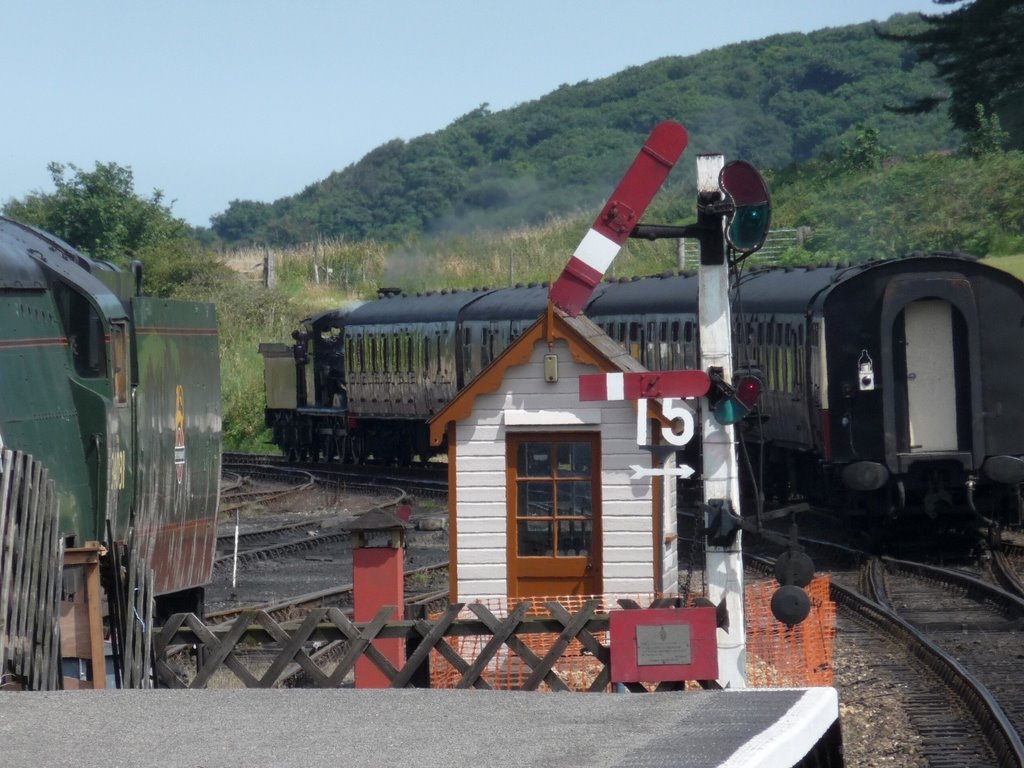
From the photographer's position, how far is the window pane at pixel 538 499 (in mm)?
11492

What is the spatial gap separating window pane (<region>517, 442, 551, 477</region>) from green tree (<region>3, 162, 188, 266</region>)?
1934 inches

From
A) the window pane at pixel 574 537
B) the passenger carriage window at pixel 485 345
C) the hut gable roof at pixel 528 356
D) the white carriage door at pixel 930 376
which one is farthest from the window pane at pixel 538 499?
the passenger carriage window at pixel 485 345

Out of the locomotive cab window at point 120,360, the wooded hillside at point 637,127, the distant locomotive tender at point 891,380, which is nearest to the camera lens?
the locomotive cab window at point 120,360

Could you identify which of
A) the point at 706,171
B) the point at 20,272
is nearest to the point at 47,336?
the point at 20,272

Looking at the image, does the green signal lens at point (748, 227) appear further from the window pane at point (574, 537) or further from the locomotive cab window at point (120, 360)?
the locomotive cab window at point (120, 360)

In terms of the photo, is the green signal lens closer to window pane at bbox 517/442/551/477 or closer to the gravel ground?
window pane at bbox 517/442/551/477

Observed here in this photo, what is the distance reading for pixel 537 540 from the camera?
11438 mm

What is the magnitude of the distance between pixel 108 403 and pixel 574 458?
3270 millimetres

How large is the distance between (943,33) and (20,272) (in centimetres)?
3539

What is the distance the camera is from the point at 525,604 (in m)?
8.26

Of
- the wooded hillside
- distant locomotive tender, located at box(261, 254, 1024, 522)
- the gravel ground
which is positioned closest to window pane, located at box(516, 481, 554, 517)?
distant locomotive tender, located at box(261, 254, 1024, 522)

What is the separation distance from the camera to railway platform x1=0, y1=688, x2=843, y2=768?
18.2ft

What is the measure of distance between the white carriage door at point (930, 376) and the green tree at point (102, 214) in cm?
4502

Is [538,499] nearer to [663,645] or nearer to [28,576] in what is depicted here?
[663,645]
